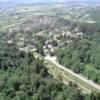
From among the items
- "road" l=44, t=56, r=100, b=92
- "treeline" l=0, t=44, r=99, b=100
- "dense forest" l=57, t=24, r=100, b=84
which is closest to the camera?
"treeline" l=0, t=44, r=99, b=100

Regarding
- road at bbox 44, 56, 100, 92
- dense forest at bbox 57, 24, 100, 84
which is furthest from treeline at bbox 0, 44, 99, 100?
dense forest at bbox 57, 24, 100, 84

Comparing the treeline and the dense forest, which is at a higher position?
the treeline

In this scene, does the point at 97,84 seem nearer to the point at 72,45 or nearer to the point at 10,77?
the point at 10,77

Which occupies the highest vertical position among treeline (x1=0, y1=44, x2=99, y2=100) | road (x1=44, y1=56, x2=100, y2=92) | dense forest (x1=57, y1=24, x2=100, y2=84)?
treeline (x1=0, y1=44, x2=99, y2=100)

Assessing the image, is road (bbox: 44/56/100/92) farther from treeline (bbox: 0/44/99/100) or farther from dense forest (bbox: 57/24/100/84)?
treeline (bbox: 0/44/99/100)

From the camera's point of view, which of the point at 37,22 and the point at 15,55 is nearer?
the point at 15,55

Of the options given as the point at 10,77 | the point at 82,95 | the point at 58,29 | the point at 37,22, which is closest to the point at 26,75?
the point at 10,77

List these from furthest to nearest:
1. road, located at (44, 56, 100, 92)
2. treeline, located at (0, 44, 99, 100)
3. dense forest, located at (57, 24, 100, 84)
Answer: dense forest, located at (57, 24, 100, 84)
road, located at (44, 56, 100, 92)
treeline, located at (0, 44, 99, 100)

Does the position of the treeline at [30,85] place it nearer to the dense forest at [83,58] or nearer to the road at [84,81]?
the road at [84,81]

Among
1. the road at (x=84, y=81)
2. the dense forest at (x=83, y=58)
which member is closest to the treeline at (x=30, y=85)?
the road at (x=84, y=81)

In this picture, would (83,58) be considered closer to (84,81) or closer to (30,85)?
(84,81)

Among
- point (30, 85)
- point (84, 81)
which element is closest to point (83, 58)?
point (84, 81)
